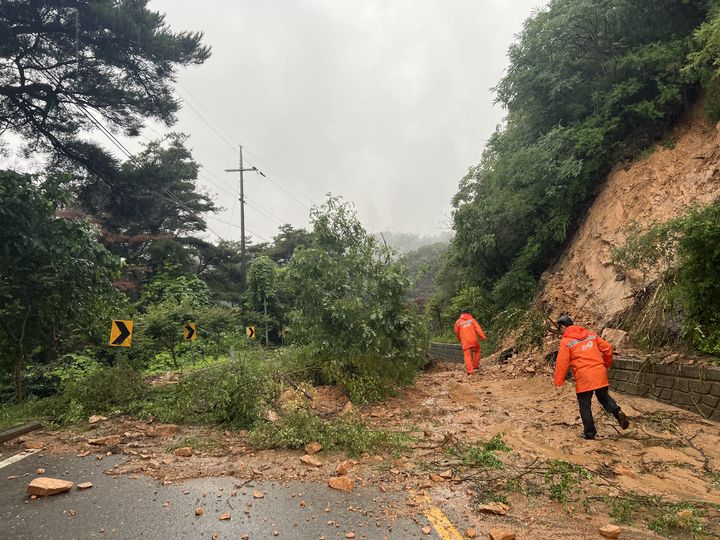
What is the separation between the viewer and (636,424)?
5.99 meters

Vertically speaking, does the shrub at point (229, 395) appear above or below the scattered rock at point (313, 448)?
above

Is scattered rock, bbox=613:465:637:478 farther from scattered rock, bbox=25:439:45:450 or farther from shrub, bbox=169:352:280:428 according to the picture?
scattered rock, bbox=25:439:45:450

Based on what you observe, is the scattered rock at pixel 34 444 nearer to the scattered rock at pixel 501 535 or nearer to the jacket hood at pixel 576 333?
the scattered rock at pixel 501 535

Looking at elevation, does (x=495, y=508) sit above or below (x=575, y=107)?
below

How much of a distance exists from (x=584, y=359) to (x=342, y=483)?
3.65m

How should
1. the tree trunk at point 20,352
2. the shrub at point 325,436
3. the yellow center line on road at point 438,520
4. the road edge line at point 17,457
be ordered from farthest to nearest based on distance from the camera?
1. the tree trunk at point 20,352
2. the shrub at point 325,436
3. the road edge line at point 17,457
4. the yellow center line on road at point 438,520

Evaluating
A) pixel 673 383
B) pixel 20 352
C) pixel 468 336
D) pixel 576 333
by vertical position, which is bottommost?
pixel 673 383

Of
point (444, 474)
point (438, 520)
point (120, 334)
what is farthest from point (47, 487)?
point (120, 334)

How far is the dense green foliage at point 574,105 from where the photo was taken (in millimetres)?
11578

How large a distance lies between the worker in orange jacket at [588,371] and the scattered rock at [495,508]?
105 inches

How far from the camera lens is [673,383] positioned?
A: 650cm

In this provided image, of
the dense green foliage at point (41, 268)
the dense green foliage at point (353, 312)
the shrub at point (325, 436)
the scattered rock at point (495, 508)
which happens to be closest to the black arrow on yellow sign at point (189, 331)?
the dense green foliage at point (41, 268)

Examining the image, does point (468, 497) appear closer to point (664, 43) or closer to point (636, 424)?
point (636, 424)

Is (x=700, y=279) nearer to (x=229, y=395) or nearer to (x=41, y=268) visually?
(x=229, y=395)
